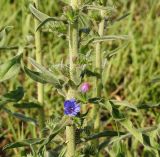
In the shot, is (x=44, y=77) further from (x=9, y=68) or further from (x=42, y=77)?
(x=9, y=68)

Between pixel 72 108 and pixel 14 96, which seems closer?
pixel 72 108

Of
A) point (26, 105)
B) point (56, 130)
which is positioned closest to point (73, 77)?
point (56, 130)

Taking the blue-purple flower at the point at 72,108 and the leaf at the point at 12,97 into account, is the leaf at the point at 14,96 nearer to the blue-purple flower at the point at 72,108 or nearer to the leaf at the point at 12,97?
the leaf at the point at 12,97

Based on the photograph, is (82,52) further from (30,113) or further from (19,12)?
(19,12)

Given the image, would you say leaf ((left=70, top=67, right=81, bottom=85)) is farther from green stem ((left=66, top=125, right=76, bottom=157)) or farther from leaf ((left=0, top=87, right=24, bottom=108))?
leaf ((left=0, top=87, right=24, bottom=108))

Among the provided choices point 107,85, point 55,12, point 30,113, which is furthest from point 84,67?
point 55,12

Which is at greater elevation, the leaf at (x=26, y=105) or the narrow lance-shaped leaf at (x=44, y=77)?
the narrow lance-shaped leaf at (x=44, y=77)

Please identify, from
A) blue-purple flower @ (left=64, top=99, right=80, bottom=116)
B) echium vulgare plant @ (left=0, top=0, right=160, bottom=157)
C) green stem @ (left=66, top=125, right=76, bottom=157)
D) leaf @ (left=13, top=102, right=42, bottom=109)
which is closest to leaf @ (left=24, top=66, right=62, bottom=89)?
echium vulgare plant @ (left=0, top=0, right=160, bottom=157)

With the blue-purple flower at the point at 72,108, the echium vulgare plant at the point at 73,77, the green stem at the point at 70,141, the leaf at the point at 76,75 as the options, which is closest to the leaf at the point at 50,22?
the echium vulgare plant at the point at 73,77

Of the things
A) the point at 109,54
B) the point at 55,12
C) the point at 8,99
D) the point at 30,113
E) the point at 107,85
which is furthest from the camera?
the point at 55,12
